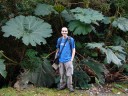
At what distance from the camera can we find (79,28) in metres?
7.57

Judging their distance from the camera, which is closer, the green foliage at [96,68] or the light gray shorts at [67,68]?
the light gray shorts at [67,68]

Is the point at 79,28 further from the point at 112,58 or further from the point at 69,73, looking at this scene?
the point at 69,73

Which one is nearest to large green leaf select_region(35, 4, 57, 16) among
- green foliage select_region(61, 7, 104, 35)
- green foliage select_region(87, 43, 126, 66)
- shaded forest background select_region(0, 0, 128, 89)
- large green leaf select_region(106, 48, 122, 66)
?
shaded forest background select_region(0, 0, 128, 89)

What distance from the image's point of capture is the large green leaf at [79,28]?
24.7 feet

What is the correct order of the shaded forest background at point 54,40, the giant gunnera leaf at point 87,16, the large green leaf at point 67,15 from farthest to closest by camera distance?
1. the large green leaf at point 67,15
2. the giant gunnera leaf at point 87,16
3. the shaded forest background at point 54,40

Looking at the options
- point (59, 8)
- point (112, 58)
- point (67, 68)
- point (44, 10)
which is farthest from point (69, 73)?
point (44, 10)

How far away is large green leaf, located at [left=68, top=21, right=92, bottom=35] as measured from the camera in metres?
7.54

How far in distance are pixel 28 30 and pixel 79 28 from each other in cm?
132

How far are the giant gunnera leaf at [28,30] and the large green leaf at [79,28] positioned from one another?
2.39 ft

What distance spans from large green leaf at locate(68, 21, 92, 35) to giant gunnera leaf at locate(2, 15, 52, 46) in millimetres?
728

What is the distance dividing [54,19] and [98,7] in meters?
1.42

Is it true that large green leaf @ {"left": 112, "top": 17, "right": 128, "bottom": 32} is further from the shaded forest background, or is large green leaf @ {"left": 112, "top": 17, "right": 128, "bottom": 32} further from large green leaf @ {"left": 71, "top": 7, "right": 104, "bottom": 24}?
large green leaf @ {"left": 71, "top": 7, "right": 104, "bottom": 24}

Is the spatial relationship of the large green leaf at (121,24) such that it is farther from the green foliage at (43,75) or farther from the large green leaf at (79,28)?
the green foliage at (43,75)

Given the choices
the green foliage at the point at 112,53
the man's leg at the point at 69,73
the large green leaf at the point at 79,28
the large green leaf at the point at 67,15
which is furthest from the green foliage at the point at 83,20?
the man's leg at the point at 69,73
